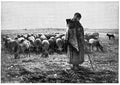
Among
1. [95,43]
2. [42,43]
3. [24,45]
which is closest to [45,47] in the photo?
[42,43]

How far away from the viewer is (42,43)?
2.23m

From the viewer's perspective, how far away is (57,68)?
7.22ft

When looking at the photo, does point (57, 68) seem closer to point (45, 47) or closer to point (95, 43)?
point (45, 47)

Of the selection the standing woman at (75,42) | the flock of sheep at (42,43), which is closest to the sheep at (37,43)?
the flock of sheep at (42,43)

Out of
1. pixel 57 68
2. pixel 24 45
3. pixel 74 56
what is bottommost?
pixel 57 68

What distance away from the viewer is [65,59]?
2.21 metres

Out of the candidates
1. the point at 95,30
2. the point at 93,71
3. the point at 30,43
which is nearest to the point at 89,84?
the point at 93,71

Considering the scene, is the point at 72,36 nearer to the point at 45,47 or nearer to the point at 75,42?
the point at 75,42

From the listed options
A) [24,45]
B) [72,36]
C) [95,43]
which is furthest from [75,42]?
[24,45]

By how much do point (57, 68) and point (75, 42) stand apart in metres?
0.31

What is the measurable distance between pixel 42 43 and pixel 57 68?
290mm

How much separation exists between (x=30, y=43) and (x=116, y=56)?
870mm

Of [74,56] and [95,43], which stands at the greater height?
[95,43]

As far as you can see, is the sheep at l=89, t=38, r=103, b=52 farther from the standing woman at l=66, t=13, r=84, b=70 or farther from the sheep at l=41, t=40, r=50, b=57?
the sheep at l=41, t=40, r=50, b=57
